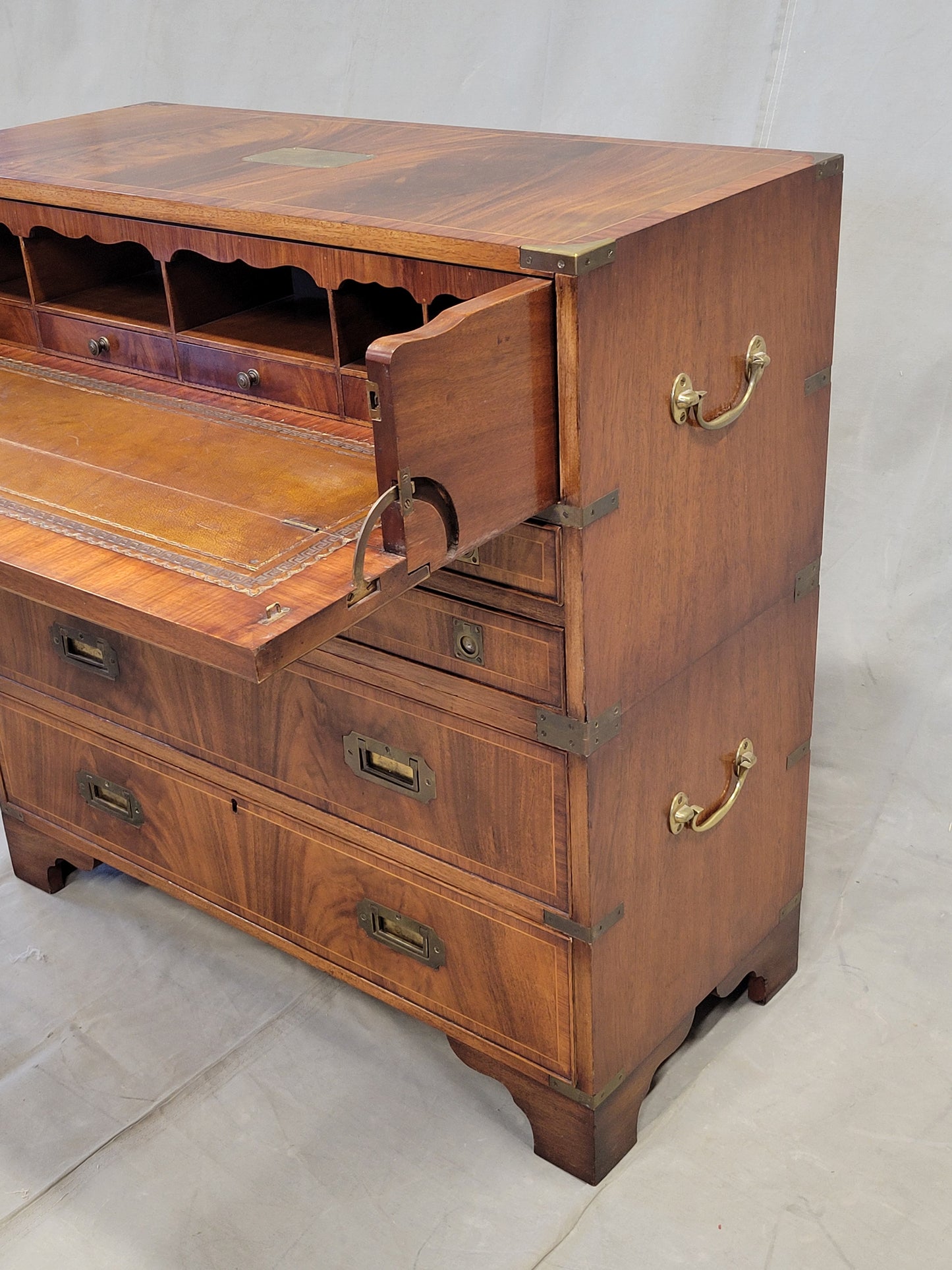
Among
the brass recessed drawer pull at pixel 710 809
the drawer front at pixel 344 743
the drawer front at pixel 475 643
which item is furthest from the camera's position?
the brass recessed drawer pull at pixel 710 809

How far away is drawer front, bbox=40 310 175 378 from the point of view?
197cm

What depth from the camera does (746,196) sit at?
1657mm

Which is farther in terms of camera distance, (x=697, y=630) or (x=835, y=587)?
(x=835, y=587)

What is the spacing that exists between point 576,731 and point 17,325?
3.40 feet

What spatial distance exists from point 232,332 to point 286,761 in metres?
0.57

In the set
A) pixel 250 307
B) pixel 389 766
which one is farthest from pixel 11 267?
pixel 389 766

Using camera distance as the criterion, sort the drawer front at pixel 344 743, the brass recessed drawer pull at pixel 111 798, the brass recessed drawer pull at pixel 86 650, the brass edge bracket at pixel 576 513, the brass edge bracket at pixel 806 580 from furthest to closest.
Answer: the brass recessed drawer pull at pixel 111 798 → the brass recessed drawer pull at pixel 86 650 → the brass edge bracket at pixel 806 580 → the drawer front at pixel 344 743 → the brass edge bracket at pixel 576 513

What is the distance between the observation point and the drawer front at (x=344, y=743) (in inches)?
70.9

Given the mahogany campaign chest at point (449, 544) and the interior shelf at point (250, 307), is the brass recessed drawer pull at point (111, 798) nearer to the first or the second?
the mahogany campaign chest at point (449, 544)

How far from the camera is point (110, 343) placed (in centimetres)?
202

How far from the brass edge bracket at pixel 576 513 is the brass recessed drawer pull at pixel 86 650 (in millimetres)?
836

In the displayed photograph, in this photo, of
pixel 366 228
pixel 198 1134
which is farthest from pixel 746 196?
pixel 198 1134

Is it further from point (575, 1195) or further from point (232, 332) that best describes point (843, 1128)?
point (232, 332)

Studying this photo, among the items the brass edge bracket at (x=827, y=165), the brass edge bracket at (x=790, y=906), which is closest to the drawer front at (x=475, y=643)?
the brass edge bracket at (x=827, y=165)
